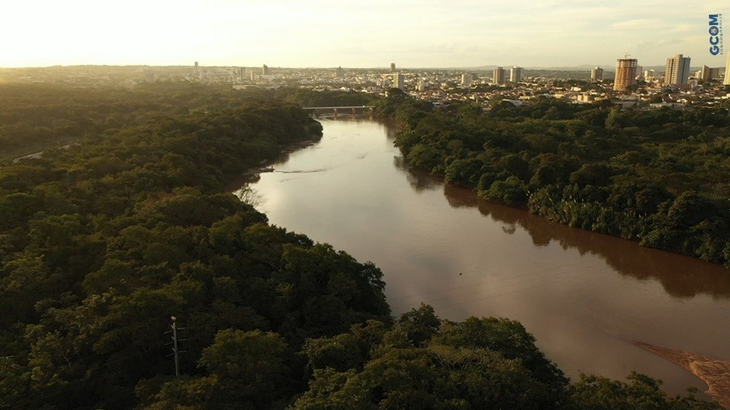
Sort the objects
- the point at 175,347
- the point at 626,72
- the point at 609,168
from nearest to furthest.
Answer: the point at 175,347
the point at 609,168
the point at 626,72

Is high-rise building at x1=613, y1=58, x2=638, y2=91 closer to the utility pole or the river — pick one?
the river

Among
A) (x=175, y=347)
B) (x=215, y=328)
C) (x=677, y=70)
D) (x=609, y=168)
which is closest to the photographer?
(x=175, y=347)

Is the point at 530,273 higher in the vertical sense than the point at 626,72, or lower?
lower

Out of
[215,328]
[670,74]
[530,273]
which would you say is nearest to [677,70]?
[670,74]

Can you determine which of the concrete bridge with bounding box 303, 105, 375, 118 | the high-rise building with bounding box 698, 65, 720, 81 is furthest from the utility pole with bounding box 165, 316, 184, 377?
the high-rise building with bounding box 698, 65, 720, 81

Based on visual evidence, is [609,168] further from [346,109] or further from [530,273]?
[346,109]

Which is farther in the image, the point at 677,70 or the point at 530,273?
the point at 677,70

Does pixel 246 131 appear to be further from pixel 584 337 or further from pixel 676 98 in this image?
pixel 676 98
